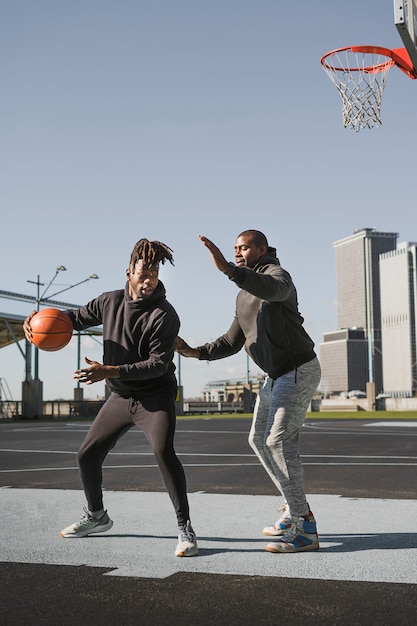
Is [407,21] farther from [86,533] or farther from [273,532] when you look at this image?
[86,533]

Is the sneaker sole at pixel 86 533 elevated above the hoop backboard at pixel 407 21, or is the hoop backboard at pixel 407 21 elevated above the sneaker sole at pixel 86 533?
the hoop backboard at pixel 407 21

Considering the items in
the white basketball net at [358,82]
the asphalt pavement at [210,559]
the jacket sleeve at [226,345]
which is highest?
the white basketball net at [358,82]

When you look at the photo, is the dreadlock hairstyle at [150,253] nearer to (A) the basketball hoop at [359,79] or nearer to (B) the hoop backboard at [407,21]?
(B) the hoop backboard at [407,21]

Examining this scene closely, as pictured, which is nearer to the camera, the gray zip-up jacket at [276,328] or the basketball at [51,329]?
the gray zip-up jacket at [276,328]

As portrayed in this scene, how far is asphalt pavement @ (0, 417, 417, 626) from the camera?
3.70m

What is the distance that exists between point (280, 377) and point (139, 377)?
98 cm

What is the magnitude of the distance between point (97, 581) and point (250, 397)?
188 ft

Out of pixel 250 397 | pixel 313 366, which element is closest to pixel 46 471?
pixel 313 366

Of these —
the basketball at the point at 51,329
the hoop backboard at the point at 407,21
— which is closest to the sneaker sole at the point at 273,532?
the basketball at the point at 51,329

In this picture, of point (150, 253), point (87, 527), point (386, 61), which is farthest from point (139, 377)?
point (386, 61)

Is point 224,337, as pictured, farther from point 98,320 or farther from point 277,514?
point 277,514

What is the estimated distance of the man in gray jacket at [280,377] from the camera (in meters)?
5.18

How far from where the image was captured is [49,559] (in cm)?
488

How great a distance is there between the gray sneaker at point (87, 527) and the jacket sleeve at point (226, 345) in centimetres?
142
